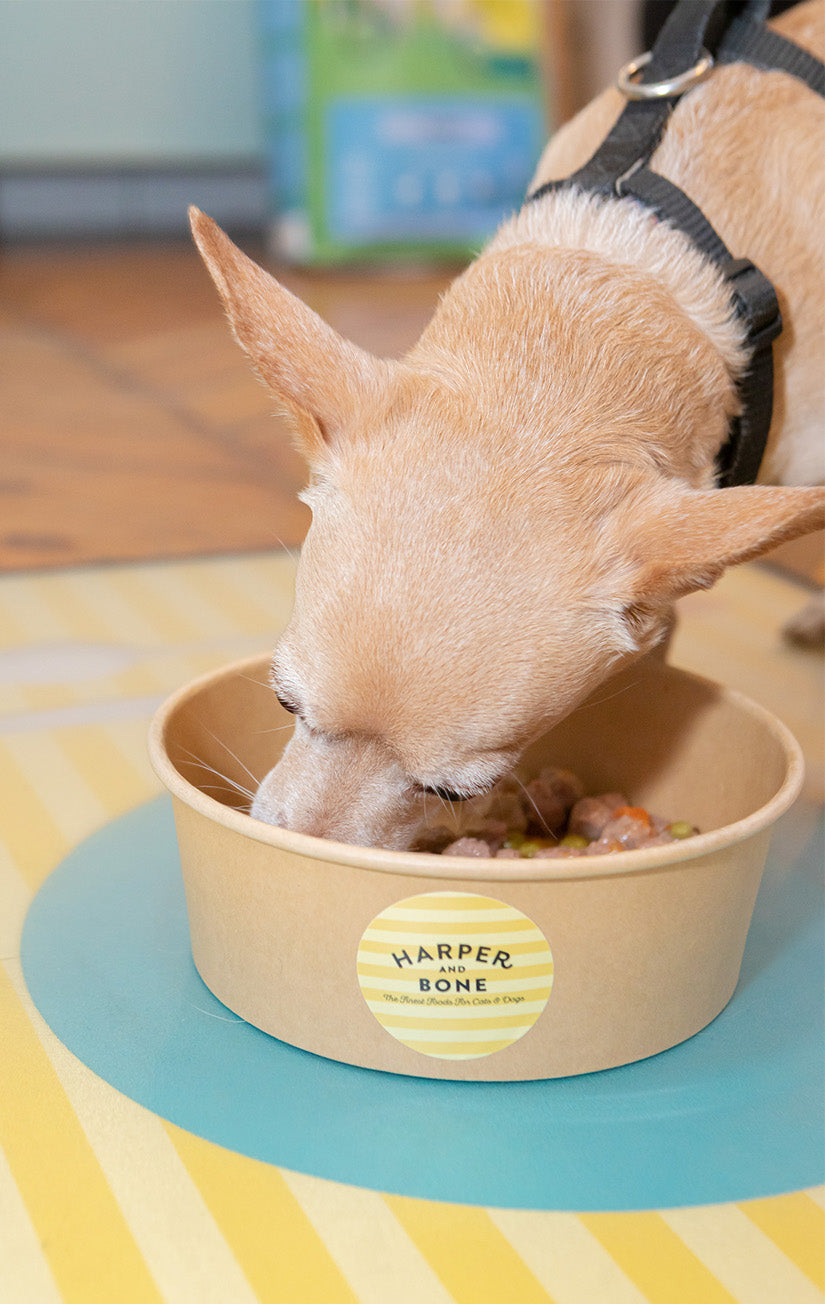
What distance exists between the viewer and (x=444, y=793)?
4.53 feet

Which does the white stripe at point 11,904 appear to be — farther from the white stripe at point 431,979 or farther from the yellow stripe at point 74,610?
the yellow stripe at point 74,610

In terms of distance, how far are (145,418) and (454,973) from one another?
321cm

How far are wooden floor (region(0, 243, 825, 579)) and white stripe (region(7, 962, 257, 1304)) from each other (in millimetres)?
1703

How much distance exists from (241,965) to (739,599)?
183cm

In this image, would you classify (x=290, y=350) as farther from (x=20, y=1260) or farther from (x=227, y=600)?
(x=227, y=600)

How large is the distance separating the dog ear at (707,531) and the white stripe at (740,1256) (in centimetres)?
58

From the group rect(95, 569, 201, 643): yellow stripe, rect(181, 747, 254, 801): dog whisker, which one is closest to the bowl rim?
rect(181, 747, 254, 801): dog whisker

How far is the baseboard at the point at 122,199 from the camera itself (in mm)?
7621

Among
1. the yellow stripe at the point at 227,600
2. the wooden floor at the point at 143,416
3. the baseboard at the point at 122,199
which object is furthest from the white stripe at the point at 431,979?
the baseboard at the point at 122,199

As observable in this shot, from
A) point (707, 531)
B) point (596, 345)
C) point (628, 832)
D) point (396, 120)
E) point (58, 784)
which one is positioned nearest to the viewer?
point (707, 531)

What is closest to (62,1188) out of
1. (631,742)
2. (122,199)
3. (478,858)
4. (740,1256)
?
(478,858)

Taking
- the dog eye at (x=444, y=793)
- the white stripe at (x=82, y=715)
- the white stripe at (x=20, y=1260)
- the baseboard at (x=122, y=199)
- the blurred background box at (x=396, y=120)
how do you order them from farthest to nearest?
1. the baseboard at (x=122, y=199)
2. the blurred background box at (x=396, y=120)
3. the white stripe at (x=82, y=715)
4. the dog eye at (x=444, y=793)
5. the white stripe at (x=20, y=1260)

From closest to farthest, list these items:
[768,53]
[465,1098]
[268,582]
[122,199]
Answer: [465,1098] < [768,53] < [268,582] < [122,199]

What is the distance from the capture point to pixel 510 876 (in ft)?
3.87
